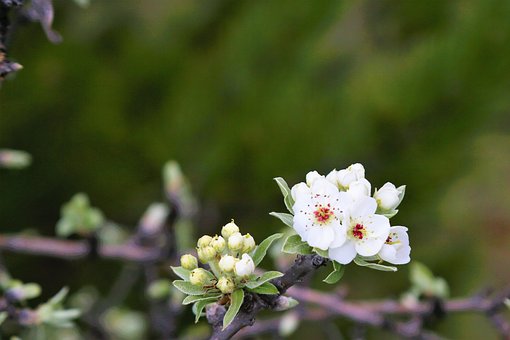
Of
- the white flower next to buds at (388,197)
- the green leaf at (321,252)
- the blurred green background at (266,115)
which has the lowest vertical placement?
the green leaf at (321,252)

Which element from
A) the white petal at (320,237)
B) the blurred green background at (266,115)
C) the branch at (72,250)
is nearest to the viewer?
the white petal at (320,237)

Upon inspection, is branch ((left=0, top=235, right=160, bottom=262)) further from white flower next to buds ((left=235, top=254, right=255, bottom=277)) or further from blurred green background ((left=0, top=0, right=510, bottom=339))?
white flower next to buds ((left=235, top=254, right=255, bottom=277))

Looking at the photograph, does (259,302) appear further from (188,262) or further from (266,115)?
(266,115)

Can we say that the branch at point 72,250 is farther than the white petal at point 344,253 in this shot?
Yes

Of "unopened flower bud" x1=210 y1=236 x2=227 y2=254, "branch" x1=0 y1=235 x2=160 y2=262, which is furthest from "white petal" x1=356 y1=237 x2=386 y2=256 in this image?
"branch" x1=0 y1=235 x2=160 y2=262

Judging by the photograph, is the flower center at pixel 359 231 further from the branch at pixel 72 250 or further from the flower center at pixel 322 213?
the branch at pixel 72 250

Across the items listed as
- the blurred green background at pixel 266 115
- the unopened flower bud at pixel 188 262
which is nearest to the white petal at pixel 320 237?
the unopened flower bud at pixel 188 262

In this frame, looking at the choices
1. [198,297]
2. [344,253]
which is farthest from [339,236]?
[198,297]

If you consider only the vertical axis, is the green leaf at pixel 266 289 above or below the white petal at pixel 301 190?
below
